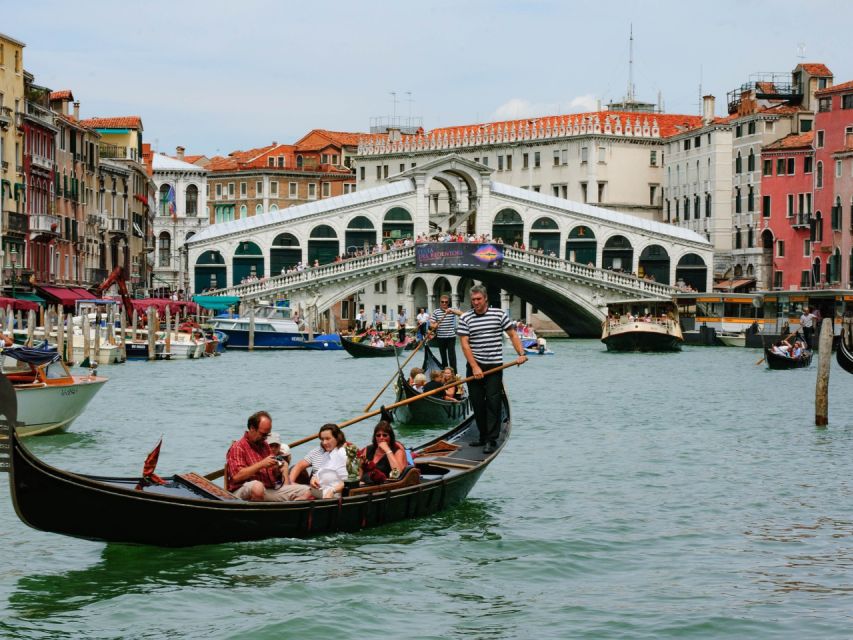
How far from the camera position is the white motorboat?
16.6 meters

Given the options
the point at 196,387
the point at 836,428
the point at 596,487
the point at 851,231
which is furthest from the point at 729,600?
the point at 851,231

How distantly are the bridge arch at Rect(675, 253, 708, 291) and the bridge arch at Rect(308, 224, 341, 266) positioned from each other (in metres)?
11.1

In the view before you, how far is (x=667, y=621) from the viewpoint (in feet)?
30.0

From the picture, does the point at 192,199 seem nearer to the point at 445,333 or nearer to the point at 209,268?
the point at 209,268

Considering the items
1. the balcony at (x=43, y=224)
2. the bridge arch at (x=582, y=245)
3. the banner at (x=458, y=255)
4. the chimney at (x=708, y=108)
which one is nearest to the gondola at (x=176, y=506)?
the balcony at (x=43, y=224)

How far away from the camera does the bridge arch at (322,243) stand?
172 ft

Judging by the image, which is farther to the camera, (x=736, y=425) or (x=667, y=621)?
(x=736, y=425)

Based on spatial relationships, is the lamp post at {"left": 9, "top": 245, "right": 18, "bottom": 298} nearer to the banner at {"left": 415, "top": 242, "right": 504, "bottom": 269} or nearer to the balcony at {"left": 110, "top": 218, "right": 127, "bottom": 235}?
the balcony at {"left": 110, "top": 218, "right": 127, "bottom": 235}

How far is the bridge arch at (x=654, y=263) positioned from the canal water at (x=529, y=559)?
35103 millimetres

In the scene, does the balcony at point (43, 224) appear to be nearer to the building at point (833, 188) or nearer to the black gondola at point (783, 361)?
the black gondola at point (783, 361)

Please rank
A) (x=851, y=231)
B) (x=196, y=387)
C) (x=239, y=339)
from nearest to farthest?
(x=196, y=387) → (x=239, y=339) → (x=851, y=231)

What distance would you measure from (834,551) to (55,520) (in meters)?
5.09

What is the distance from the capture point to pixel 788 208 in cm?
5075

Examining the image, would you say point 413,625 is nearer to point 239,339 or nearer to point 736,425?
point 736,425
